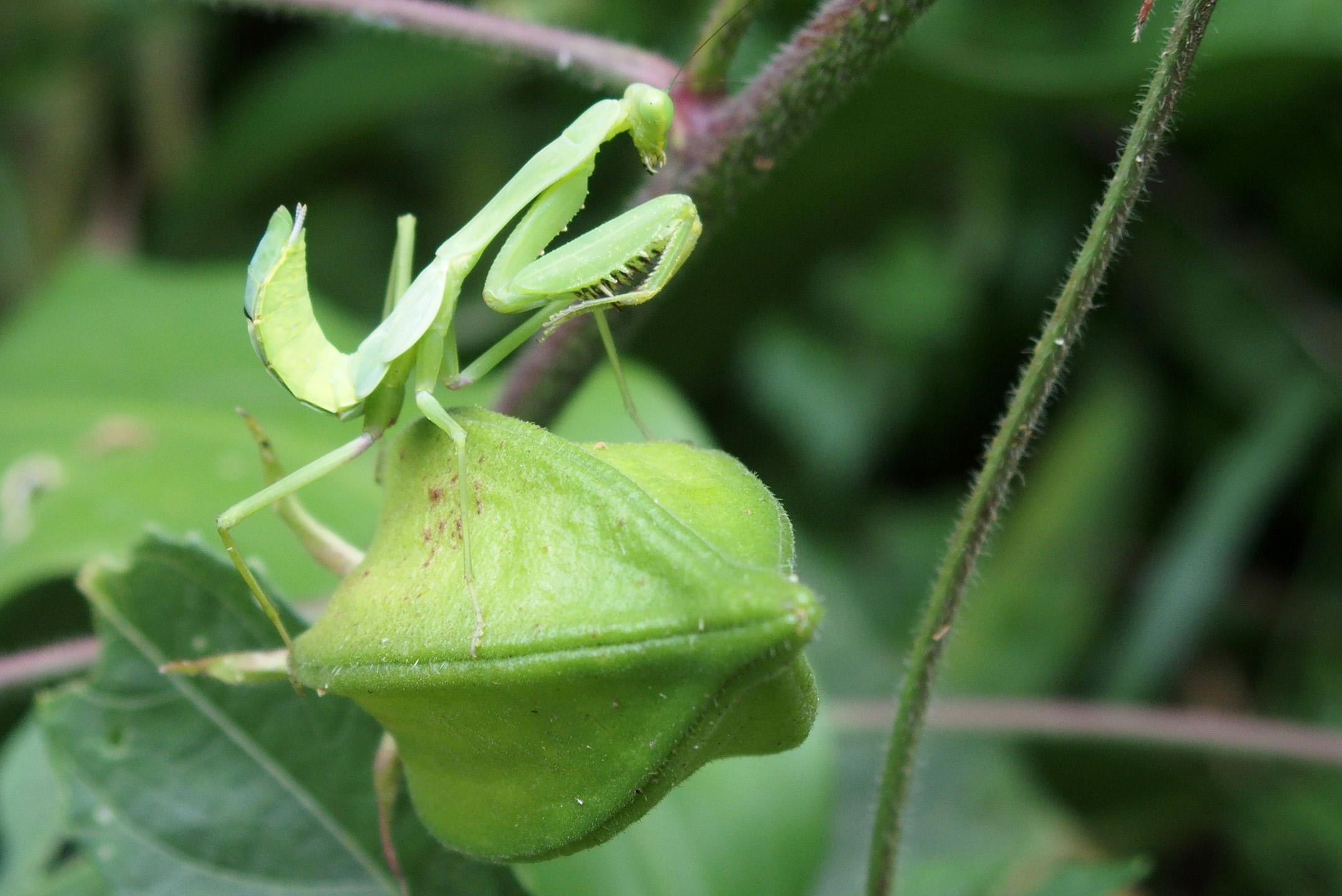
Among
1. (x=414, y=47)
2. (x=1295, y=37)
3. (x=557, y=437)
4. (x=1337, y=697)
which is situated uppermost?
(x=1295, y=37)

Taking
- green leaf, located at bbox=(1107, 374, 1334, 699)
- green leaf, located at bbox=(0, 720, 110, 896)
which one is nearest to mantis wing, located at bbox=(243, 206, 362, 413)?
green leaf, located at bbox=(0, 720, 110, 896)

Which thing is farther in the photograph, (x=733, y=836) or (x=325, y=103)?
(x=325, y=103)

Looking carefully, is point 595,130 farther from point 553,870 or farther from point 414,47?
point 414,47

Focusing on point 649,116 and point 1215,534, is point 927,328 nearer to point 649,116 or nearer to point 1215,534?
Answer: point 1215,534

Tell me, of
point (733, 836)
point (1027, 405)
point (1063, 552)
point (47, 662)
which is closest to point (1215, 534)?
point (1063, 552)

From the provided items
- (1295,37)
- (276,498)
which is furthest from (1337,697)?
(276,498)

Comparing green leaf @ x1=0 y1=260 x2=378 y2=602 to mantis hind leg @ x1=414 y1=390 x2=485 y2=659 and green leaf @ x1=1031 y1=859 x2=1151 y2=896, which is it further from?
green leaf @ x1=1031 y1=859 x2=1151 y2=896

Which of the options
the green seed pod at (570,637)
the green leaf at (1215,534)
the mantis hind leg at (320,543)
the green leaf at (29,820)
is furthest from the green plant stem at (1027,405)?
the green leaf at (1215,534)
